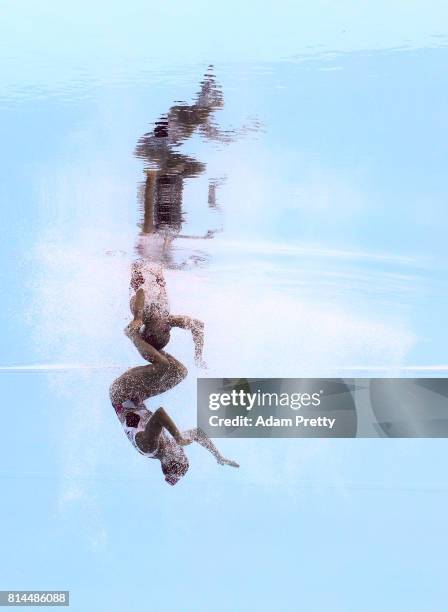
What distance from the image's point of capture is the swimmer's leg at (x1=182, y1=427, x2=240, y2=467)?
10.4ft

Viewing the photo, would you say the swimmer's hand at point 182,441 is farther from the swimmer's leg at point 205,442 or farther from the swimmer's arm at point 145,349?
the swimmer's arm at point 145,349

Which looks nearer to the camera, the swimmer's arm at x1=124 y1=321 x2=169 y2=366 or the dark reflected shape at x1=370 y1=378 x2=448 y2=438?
the swimmer's arm at x1=124 y1=321 x2=169 y2=366

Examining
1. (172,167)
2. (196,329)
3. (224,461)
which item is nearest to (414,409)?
(224,461)

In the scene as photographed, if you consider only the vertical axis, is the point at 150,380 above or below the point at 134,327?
below

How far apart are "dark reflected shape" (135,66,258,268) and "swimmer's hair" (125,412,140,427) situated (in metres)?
0.53

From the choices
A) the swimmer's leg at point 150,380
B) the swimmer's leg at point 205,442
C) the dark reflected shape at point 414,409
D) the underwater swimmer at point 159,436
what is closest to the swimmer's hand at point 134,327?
the swimmer's leg at point 150,380

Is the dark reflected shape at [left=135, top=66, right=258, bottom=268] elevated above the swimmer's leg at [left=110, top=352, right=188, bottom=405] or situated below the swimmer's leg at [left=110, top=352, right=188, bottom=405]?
above

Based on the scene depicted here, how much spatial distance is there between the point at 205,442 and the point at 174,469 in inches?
5.7

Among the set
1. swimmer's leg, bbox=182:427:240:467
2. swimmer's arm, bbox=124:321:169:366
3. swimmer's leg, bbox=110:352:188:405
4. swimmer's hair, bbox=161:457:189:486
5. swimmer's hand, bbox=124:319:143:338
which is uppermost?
swimmer's hand, bbox=124:319:143:338

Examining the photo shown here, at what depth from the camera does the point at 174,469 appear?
320 cm

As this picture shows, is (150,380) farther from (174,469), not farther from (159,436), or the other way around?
(174,469)

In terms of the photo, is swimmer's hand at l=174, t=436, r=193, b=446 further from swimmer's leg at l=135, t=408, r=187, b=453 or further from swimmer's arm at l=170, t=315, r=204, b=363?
swimmer's arm at l=170, t=315, r=204, b=363

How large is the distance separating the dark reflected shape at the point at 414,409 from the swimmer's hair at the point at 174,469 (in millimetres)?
698

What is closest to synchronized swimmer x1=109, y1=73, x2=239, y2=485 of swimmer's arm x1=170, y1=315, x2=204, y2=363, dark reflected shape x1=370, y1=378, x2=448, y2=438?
swimmer's arm x1=170, y1=315, x2=204, y2=363
